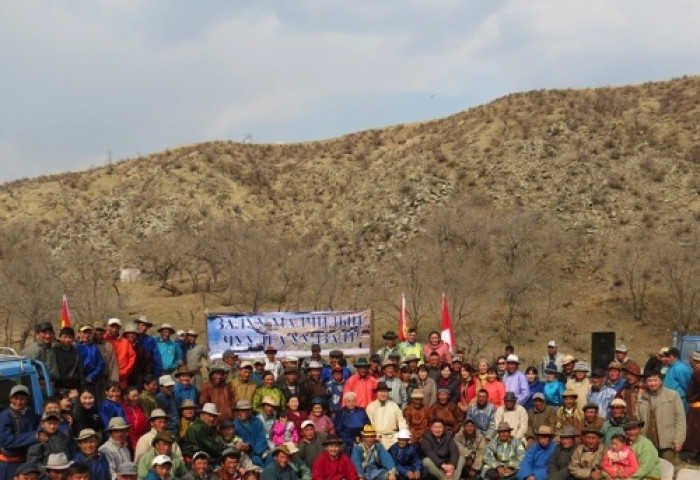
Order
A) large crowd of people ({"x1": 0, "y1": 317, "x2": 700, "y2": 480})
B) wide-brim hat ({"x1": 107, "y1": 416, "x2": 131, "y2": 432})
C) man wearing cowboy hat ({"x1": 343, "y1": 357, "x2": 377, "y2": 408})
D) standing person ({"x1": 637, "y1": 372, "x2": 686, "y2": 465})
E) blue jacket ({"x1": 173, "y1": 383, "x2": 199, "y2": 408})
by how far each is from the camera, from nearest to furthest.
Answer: wide-brim hat ({"x1": 107, "y1": 416, "x2": 131, "y2": 432})
large crowd of people ({"x1": 0, "y1": 317, "x2": 700, "y2": 480})
blue jacket ({"x1": 173, "y1": 383, "x2": 199, "y2": 408})
standing person ({"x1": 637, "y1": 372, "x2": 686, "y2": 465})
man wearing cowboy hat ({"x1": 343, "y1": 357, "x2": 377, "y2": 408})

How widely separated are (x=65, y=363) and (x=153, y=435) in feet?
6.69

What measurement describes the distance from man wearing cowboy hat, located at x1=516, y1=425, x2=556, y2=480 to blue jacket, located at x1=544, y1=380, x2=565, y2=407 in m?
1.87

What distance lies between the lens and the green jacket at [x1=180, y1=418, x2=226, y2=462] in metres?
11.1

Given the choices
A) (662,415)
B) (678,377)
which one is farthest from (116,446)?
(678,377)

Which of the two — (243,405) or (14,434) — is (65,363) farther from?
(243,405)

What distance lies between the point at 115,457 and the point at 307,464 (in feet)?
9.17

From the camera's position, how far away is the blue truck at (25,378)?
1052cm

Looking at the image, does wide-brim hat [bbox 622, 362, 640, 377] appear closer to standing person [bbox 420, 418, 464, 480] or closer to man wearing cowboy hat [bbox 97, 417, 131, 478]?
standing person [bbox 420, 418, 464, 480]

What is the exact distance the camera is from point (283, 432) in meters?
12.3

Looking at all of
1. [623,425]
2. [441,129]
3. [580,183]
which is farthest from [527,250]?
[623,425]

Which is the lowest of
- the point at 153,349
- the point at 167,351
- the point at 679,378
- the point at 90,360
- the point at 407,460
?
the point at 407,460

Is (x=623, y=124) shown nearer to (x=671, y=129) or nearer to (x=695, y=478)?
(x=671, y=129)

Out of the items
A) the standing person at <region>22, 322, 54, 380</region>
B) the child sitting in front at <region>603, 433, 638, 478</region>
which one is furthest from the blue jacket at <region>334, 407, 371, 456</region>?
the standing person at <region>22, 322, 54, 380</region>

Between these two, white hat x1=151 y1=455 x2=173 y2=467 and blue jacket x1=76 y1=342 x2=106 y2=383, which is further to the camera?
blue jacket x1=76 y1=342 x2=106 y2=383
